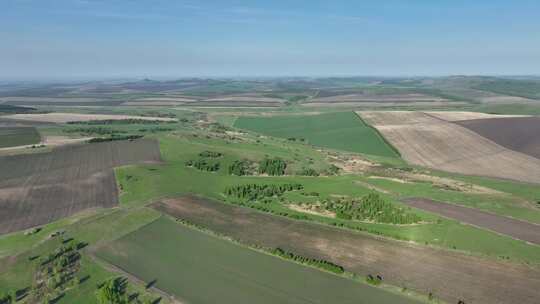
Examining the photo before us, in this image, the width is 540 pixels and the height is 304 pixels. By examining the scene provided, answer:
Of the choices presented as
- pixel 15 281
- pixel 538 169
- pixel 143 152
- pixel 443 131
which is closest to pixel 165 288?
pixel 15 281

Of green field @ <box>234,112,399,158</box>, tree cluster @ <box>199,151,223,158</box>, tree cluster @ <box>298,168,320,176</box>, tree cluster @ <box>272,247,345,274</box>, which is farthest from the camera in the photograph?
green field @ <box>234,112,399,158</box>

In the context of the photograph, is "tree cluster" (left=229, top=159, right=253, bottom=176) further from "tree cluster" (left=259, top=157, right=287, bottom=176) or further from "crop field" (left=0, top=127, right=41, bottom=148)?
"crop field" (left=0, top=127, right=41, bottom=148)

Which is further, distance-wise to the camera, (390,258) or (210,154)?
(210,154)

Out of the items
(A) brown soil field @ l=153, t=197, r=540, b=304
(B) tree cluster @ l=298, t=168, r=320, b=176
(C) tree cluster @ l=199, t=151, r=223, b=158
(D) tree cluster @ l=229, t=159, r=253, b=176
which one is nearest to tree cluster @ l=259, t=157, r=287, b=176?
(D) tree cluster @ l=229, t=159, r=253, b=176

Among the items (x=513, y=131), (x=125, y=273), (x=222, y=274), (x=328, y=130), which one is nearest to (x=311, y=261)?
(x=222, y=274)

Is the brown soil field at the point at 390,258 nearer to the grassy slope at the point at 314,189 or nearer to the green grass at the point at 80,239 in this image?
the grassy slope at the point at 314,189

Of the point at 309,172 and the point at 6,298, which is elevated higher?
the point at 309,172

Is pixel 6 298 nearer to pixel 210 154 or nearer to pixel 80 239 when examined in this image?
pixel 80 239
